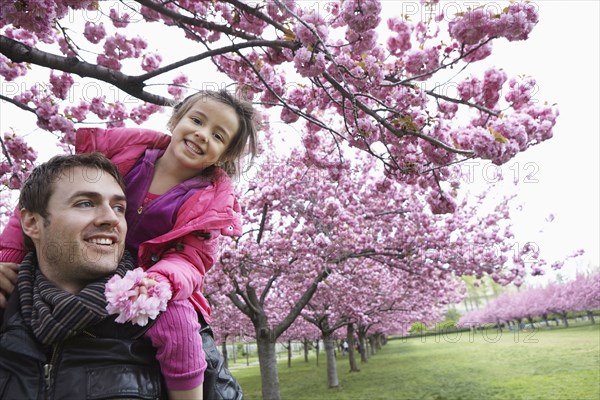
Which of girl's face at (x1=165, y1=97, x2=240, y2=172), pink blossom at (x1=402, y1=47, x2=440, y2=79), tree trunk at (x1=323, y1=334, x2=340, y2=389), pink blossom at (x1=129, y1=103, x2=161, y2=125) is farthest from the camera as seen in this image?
tree trunk at (x1=323, y1=334, x2=340, y2=389)

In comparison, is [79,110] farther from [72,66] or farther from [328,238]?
[328,238]

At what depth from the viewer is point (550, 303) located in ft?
144

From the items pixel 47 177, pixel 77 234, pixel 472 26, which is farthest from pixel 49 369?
pixel 472 26

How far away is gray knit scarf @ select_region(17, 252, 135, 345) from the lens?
4.42ft

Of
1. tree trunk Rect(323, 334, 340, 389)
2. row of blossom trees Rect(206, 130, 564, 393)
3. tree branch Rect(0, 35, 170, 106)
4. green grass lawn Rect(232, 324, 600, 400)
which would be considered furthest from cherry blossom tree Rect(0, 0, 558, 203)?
tree trunk Rect(323, 334, 340, 389)

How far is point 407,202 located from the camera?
9508 millimetres

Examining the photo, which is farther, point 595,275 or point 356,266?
point 595,275

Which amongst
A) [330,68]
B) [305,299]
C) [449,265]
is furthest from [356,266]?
[330,68]

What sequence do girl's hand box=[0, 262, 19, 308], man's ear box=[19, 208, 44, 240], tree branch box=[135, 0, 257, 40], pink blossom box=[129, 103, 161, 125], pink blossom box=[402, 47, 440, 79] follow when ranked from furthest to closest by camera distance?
pink blossom box=[129, 103, 161, 125], pink blossom box=[402, 47, 440, 79], tree branch box=[135, 0, 257, 40], man's ear box=[19, 208, 44, 240], girl's hand box=[0, 262, 19, 308]

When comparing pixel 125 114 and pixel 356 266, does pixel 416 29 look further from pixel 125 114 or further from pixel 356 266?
pixel 356 266

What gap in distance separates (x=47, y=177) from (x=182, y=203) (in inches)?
21.6

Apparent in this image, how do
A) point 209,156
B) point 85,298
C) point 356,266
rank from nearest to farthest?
point 85,298, point 209,156, point 356,266

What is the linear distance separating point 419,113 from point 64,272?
3.31m

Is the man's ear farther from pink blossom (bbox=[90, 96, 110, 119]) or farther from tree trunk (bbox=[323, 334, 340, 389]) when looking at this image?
tree trunk (bbox=[323, 334, 340, 389])
